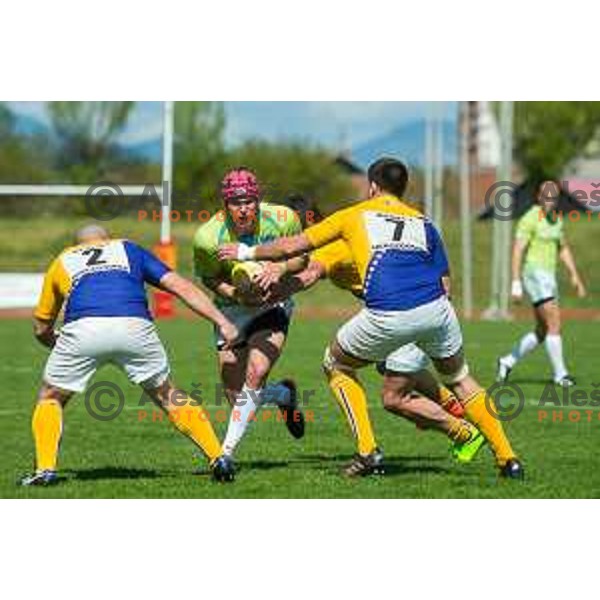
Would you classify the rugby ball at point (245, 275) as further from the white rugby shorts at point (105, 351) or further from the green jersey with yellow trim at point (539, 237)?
the green jersey with yellow trim at point (539, 237)

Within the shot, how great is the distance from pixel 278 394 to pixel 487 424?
85.6 inches

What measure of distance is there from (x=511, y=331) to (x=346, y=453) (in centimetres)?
1826

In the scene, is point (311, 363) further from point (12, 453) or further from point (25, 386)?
point (12, 453)

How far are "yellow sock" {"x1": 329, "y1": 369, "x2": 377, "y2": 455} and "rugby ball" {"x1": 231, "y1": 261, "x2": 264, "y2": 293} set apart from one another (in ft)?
2.64

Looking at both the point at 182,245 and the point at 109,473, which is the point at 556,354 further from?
the point at 182,245

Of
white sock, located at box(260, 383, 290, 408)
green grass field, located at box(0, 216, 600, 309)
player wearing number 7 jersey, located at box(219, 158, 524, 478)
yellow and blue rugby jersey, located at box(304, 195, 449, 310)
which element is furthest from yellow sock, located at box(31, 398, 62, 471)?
green grass field, located at box(0, 216, 600, 309)

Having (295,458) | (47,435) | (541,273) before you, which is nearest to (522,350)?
(541,273)

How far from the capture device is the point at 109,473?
1070 centimetres

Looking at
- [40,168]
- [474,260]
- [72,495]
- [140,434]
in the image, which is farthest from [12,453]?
[40,168]

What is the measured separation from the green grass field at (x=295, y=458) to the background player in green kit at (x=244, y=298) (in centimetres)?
50

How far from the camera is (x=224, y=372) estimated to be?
37.6ft

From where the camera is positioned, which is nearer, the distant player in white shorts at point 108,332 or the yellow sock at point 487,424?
the distant player in white shorts at point 108,332

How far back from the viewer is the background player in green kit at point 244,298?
10617 millimetres

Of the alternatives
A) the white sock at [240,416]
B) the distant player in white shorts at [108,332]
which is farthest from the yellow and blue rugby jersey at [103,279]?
the white sock at [240,416]
